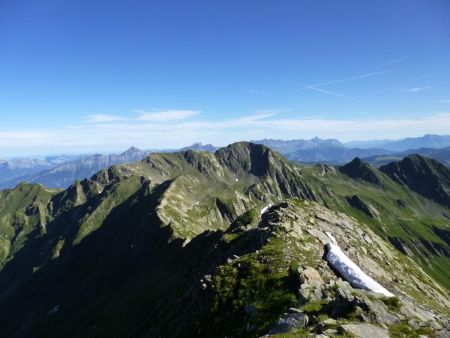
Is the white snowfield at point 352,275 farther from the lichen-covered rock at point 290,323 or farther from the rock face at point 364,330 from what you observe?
the lichen-covered rock at point 290,323

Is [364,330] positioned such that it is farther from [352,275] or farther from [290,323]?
[352,275]

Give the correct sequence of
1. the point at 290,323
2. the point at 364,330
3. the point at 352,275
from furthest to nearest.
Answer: the point at 352,275
the point at 290,323
the point at 364,330

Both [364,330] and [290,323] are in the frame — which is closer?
[364,330]

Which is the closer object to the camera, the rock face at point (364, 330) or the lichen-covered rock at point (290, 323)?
the rock face at point (364, 330)

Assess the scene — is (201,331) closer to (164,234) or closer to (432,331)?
(432,331)

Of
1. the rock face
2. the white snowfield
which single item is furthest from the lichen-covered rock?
the white snowfield

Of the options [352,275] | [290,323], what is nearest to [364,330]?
[290,323]

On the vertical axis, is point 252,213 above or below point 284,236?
below

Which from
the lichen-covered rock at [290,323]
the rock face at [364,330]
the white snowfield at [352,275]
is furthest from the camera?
the white snowfield at [352,275]

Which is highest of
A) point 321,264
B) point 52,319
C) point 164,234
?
point 321,264

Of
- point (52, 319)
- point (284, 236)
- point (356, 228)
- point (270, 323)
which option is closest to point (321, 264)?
point (284, 236)

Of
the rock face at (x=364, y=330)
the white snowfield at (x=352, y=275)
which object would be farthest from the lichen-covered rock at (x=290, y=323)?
the white snowfield at (x=352, y=275)
